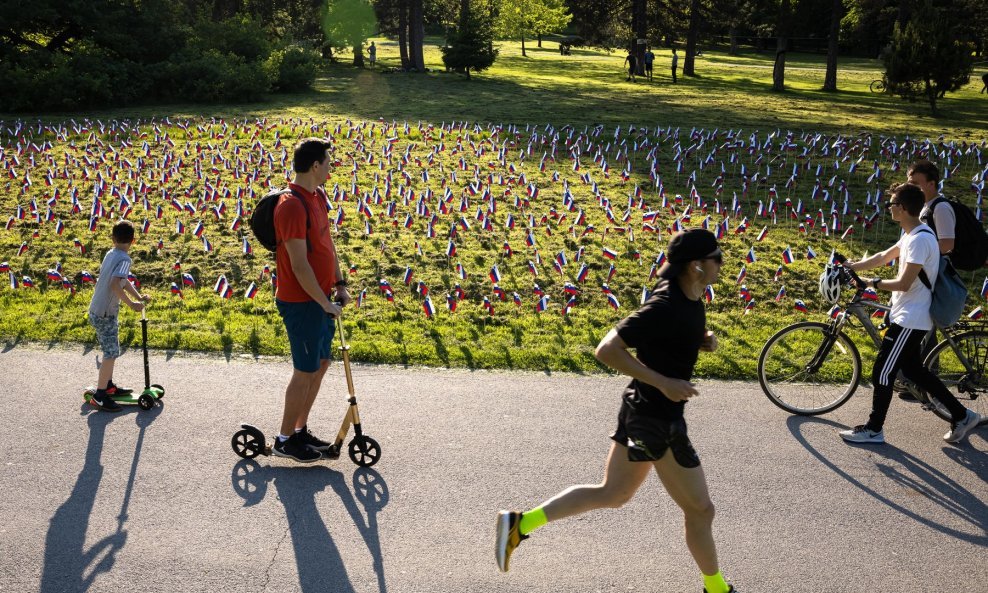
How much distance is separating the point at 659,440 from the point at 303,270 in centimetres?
238

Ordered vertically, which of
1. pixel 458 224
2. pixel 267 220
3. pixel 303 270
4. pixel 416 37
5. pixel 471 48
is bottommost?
pixel 458 224

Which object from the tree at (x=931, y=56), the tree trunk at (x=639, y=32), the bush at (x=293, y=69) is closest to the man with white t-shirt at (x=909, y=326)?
the tree at (x=931, y=56)

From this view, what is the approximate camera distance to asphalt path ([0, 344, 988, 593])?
428 cm

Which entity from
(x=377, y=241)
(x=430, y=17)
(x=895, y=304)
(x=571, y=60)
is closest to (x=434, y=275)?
(x=377, y=241)

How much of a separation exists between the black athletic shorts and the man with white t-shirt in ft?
8.67

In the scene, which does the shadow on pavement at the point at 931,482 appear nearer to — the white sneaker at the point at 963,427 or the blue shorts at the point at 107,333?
the white sneaker at the point at 963,427

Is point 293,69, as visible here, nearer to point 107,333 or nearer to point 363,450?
point 107,333

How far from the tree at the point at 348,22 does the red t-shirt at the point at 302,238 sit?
39.2 meters

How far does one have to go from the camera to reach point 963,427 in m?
5.80

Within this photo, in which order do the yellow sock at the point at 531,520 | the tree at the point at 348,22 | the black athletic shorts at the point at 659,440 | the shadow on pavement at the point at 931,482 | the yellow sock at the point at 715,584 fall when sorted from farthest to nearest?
1. the tree at the point at 348,22
2. the shadow on pavement at the point at 931,482
3. the yellow sock at the point at 531,520
4. the yellow sock at the point at 715,584
5. the black athletic shorts at the point at 659,440

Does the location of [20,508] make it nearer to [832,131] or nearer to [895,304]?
[895,304]

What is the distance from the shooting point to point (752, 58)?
58188mm

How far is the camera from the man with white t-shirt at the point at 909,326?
557cm

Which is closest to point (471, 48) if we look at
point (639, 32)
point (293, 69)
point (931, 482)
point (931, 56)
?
point (639, 32)
